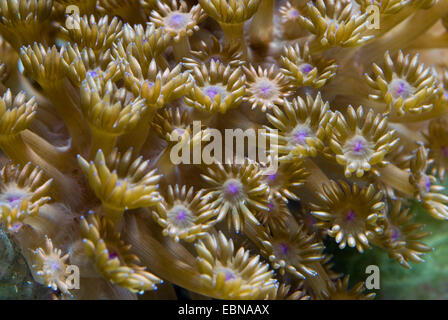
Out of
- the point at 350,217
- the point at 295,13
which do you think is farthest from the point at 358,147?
the point at 295,13

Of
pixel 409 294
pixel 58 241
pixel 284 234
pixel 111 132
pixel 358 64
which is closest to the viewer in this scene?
pixel 111 132

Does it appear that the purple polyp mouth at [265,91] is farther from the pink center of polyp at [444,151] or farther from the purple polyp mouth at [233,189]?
the pink center of polyp at [444,151]

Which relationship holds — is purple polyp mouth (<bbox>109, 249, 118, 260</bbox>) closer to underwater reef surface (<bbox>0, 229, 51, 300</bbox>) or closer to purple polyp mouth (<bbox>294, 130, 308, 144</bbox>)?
underwater reef surface (<bbox>0, 229, 51, 300</bbox>)

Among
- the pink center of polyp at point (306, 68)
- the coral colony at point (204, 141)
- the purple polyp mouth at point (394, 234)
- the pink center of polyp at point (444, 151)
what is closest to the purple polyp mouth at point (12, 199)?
the coral colony at point (204, 141)

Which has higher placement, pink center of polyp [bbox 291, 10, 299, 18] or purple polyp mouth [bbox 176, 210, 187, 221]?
pink center of polyp [bbox 291, 10, 299, 18]

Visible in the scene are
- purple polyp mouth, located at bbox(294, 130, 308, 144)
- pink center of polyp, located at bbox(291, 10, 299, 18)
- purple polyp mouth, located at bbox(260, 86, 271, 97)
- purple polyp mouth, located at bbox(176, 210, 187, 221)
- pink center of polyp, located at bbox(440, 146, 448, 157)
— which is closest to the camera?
purple polyp mouth, located at bbox(176, 210, 187, 221)

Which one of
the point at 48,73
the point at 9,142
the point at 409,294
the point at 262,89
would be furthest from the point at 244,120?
the point at 409,294

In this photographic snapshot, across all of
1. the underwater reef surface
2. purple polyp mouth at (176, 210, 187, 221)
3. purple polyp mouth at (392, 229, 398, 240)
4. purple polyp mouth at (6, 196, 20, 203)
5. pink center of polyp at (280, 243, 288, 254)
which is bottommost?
the underwater reef surface

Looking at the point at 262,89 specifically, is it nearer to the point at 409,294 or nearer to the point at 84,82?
the point at 84,82

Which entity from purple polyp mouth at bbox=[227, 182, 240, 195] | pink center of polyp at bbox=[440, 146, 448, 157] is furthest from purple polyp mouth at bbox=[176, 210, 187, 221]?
pink center of polyp at bbox=[440, 146, 448, 157]
